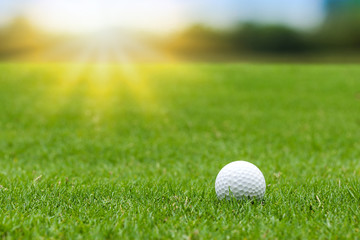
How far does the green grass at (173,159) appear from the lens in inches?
91.8

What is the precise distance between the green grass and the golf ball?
11cm

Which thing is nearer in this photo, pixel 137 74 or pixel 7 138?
pixel 7 138

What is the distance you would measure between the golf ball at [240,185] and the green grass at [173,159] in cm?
11

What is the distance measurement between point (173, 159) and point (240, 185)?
1831 mm

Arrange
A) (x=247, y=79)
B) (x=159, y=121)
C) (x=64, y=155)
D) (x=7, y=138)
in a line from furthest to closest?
(x=247, y=79) < (x=159, y=121) < (x=7, y=138) < (x=64, y=155)

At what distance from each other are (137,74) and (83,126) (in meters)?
9.12

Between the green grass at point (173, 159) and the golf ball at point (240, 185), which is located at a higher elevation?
the golf ball at point (240, 185)

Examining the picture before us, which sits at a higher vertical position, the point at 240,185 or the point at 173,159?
the point at 240,185

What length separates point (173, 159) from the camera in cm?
453

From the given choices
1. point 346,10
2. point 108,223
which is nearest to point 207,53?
point 346,10

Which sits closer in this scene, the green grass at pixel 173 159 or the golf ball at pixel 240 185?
the green grass at pixel 173 159

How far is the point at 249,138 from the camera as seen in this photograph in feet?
18.4

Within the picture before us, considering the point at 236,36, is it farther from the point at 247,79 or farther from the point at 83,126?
the point at 83,126

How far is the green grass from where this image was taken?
7.65ft
